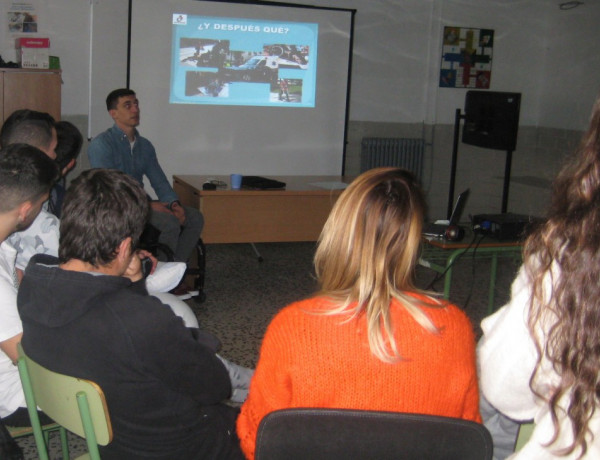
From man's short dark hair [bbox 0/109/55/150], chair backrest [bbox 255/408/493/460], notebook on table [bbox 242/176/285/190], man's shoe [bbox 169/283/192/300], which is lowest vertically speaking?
man's shoe [bbox 169/283/192/300]

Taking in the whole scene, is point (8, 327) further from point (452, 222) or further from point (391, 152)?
point (391, 152)

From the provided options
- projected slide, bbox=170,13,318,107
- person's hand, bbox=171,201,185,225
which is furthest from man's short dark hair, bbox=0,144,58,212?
projected slide, bbox=170,13,318,107

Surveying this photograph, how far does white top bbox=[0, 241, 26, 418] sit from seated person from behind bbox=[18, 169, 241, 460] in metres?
0.18

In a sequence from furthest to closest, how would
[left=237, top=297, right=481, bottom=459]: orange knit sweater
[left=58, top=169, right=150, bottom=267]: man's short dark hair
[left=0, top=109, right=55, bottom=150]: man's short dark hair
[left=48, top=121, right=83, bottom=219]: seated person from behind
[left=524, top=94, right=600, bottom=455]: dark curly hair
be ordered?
[left=48, top=121, right=83, bottom=219]: seated person from behind → [left=0, top=109, right=55, bottom=150]: man's short dark hair → [left=58, top=169, right=150, bottom=267]: man's short dark hair → [left=237, top=297, right=481, bottom=459]: orange knit sweater → [left=524, top=94, right=600, bottom=455]: dark curly hair

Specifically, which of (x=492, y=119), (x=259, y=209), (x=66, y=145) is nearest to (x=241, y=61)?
(x=259, y=209)

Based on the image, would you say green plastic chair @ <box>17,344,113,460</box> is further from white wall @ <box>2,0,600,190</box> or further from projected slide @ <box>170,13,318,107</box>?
projected slide @ <box>170,13,318,107</box>

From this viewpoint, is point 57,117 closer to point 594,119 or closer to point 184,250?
point 184,250

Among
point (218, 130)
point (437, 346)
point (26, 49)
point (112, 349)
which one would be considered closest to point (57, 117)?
point (26, 49)

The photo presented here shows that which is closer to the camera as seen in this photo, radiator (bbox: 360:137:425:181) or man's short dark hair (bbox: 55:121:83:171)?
man's short dark hair (bbox: 55:121:83:171)

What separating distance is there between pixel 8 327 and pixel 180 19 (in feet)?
16.2

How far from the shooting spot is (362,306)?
4.45ft

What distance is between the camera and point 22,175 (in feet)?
6.55

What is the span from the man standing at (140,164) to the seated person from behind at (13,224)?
83.0 inches

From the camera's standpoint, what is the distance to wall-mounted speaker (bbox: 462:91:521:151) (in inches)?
215
